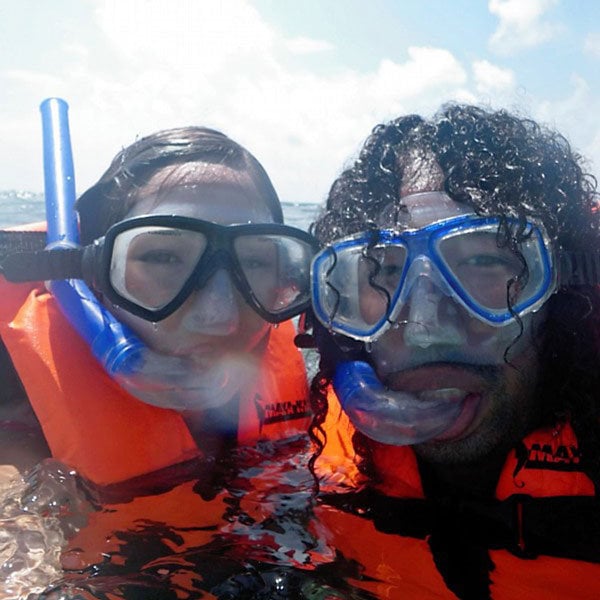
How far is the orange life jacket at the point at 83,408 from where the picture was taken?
2672 mm

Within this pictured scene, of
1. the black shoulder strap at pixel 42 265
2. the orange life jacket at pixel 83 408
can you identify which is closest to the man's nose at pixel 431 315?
the orange life jacket at pixel 83 408

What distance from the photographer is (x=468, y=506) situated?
2.46m

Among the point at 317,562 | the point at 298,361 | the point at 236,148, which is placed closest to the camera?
the point at 317,562

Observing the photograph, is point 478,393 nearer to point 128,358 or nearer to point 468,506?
point 468,506

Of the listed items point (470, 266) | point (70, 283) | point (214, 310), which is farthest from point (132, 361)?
point (470, 266)

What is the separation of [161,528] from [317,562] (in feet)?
1.80

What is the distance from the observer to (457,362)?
225 centimetres

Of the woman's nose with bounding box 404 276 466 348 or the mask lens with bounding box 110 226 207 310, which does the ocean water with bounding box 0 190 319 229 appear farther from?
the woman's nose with bounding box 404 276 466 348

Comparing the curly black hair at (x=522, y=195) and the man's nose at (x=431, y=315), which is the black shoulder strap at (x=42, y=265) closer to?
the curly black hair at (x=522, y=195)

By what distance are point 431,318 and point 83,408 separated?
1.41 m

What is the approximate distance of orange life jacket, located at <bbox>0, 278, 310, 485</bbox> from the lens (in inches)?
105

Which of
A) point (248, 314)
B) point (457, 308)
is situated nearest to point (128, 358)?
point (248, 314)

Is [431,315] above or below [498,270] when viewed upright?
below

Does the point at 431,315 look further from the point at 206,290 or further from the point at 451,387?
the point at 206,290
